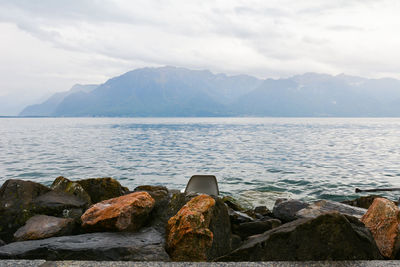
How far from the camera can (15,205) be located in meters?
6.40

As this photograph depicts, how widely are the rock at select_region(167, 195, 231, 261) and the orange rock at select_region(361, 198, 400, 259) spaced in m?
2.32

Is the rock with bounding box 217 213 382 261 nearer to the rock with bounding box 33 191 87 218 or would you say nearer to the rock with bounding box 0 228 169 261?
the rock with bounding box 0 228 169 261

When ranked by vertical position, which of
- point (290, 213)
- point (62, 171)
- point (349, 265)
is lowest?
point (62, 171)

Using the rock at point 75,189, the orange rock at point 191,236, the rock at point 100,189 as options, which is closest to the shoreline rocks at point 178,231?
the orange rock at point 191,236

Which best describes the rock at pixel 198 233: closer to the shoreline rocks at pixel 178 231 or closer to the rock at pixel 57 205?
the shoreline rocks at pixel 178 231

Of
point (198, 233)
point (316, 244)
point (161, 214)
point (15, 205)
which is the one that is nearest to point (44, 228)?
point (15, 205)

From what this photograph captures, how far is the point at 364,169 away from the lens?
21297 millimetres

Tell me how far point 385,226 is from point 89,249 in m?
4.49

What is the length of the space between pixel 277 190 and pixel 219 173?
5150mm

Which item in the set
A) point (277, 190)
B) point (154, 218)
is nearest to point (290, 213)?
point (154, 218)

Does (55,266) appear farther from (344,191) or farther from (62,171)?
(62,171)

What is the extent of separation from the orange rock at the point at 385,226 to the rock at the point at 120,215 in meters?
3.85

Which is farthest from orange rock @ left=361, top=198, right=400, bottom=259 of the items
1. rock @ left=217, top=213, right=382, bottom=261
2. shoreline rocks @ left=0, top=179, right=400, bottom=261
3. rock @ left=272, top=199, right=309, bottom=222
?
rock @ left=272, top=199, right=309, bottom=222

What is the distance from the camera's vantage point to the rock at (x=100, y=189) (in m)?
8.54
